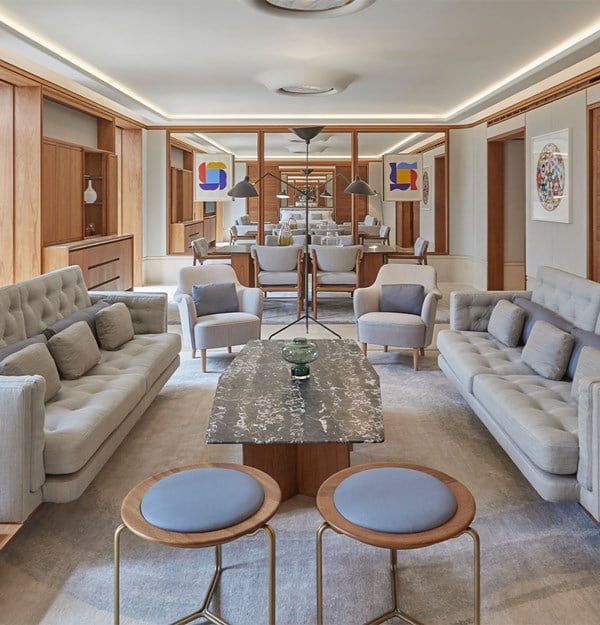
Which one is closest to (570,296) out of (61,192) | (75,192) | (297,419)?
(297,419)

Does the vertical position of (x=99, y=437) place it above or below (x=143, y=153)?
below

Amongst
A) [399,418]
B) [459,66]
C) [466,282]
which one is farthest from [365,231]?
[399,418]

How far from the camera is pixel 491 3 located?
4570 millimetres

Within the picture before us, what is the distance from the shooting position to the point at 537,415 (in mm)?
3037

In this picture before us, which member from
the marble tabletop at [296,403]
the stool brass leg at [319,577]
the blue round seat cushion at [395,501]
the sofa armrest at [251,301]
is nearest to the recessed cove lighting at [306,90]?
the sofa armrest at [251,301]

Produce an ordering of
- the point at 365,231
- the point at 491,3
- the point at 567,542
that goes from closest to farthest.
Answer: the point at 567,542, the point at 491,3, the point at 365,231

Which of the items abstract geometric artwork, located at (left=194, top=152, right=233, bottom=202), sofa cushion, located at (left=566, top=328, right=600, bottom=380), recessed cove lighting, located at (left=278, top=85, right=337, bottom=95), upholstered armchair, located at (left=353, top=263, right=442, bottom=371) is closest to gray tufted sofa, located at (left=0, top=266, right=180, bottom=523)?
upholstered armchair, located at (left=353, top=263, right=442, bottom=371)

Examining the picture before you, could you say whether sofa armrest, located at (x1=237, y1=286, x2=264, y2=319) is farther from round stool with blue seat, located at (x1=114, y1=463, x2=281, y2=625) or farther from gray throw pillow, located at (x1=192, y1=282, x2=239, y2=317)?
round stool with blue seat, located at (x1=114, y1=463, x2=281, y2=625)

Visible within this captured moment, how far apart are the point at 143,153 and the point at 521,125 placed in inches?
215

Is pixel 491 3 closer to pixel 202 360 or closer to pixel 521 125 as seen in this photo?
pixel 202 360

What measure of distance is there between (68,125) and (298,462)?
20.4ft

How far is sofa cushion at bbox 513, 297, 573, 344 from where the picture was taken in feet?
13.4

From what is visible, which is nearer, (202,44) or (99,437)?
(99,437)

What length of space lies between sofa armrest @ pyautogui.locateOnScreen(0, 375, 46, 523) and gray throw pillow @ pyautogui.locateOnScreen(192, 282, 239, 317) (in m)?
3.12
